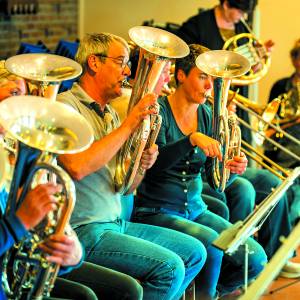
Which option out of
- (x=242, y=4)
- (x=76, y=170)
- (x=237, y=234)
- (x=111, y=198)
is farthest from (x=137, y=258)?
(x=242, y=4)

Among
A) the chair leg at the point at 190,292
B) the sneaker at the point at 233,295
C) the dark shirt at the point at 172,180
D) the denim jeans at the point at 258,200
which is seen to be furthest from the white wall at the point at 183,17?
the chair leg at the point at 190,292

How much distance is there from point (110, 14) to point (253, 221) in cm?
427

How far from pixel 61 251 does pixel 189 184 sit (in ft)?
3.91

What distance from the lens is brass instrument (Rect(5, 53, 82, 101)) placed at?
2752 mm

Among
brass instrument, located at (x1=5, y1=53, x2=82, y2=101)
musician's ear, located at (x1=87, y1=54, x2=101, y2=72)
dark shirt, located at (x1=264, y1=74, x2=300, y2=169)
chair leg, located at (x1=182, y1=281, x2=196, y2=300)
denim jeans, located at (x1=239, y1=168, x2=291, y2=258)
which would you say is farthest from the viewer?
dark shirt, located at (x1=264, y1=74, x2=300, y2=169)

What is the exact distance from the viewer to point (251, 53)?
15.6 ft

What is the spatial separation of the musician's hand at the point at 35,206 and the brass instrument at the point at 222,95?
1.23 m

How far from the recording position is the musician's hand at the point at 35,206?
7.43 feet

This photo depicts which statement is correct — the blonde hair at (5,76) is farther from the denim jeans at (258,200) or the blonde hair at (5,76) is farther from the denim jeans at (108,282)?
the denim jeans at (258,200)

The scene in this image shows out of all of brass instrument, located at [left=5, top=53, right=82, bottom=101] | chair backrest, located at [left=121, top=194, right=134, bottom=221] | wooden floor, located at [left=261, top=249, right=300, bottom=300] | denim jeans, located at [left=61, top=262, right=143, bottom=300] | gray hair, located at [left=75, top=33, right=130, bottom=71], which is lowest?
wooden floor, located at [left=261, top=249, right=300, bottom=300]

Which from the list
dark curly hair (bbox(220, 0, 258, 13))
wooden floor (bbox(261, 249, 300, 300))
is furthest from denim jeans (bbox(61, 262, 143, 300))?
dark curly hair (bbox(220, 0, 258, 13))

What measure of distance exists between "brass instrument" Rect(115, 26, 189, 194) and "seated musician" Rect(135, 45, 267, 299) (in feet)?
0.81

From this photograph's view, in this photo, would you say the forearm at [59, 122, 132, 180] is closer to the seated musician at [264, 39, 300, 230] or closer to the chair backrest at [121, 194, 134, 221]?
the chair backrest at [121, 194, 134, 221]

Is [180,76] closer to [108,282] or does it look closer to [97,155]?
[97,155]
